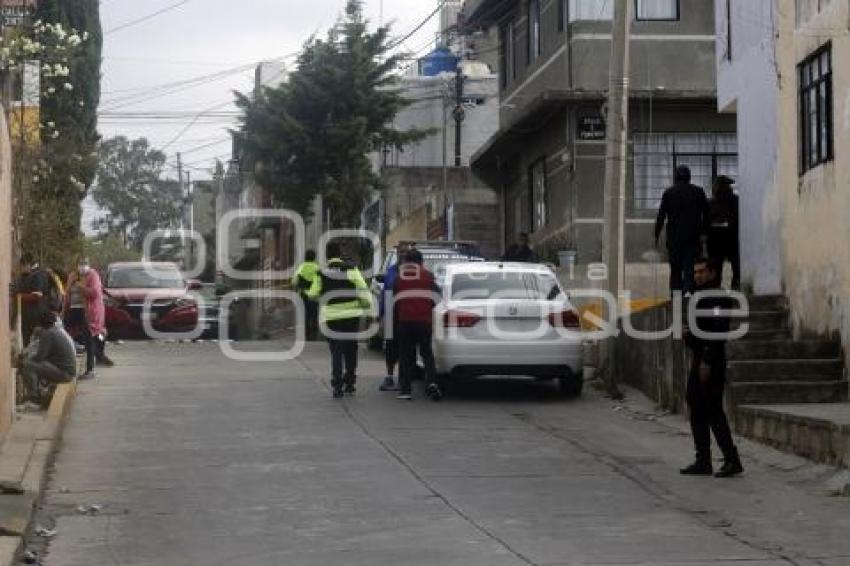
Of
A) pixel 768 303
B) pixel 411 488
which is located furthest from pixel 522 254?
pixel 411 488

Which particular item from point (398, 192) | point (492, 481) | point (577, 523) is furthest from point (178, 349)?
point (398, 192)

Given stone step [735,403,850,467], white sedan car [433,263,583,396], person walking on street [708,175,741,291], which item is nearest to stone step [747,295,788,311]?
person walking on street [708,175,741,291]

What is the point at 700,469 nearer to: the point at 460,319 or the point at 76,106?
the point at 460,319

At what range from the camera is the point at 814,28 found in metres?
16.9

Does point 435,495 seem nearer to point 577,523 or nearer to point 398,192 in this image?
point 577,523

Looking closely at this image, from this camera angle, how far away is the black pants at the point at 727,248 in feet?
56.4

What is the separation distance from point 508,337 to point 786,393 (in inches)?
140

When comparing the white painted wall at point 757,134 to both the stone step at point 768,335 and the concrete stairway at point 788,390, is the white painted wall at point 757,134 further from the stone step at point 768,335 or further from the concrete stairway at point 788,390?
the concrete stairway at point 788,390

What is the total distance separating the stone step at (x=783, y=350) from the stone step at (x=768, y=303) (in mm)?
1612

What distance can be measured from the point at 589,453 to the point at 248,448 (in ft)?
10.3

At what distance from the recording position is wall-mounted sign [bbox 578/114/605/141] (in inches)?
1104

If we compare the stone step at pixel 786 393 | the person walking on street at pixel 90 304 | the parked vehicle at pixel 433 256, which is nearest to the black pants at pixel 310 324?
the parked vehicle at pixel 433 256

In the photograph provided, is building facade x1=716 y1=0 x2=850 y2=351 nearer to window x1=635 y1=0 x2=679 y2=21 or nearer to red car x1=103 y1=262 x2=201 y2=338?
window x1=635 y1=0 x2=679 y2=21

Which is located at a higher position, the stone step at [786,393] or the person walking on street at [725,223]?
the person walking on street at [725,223]
